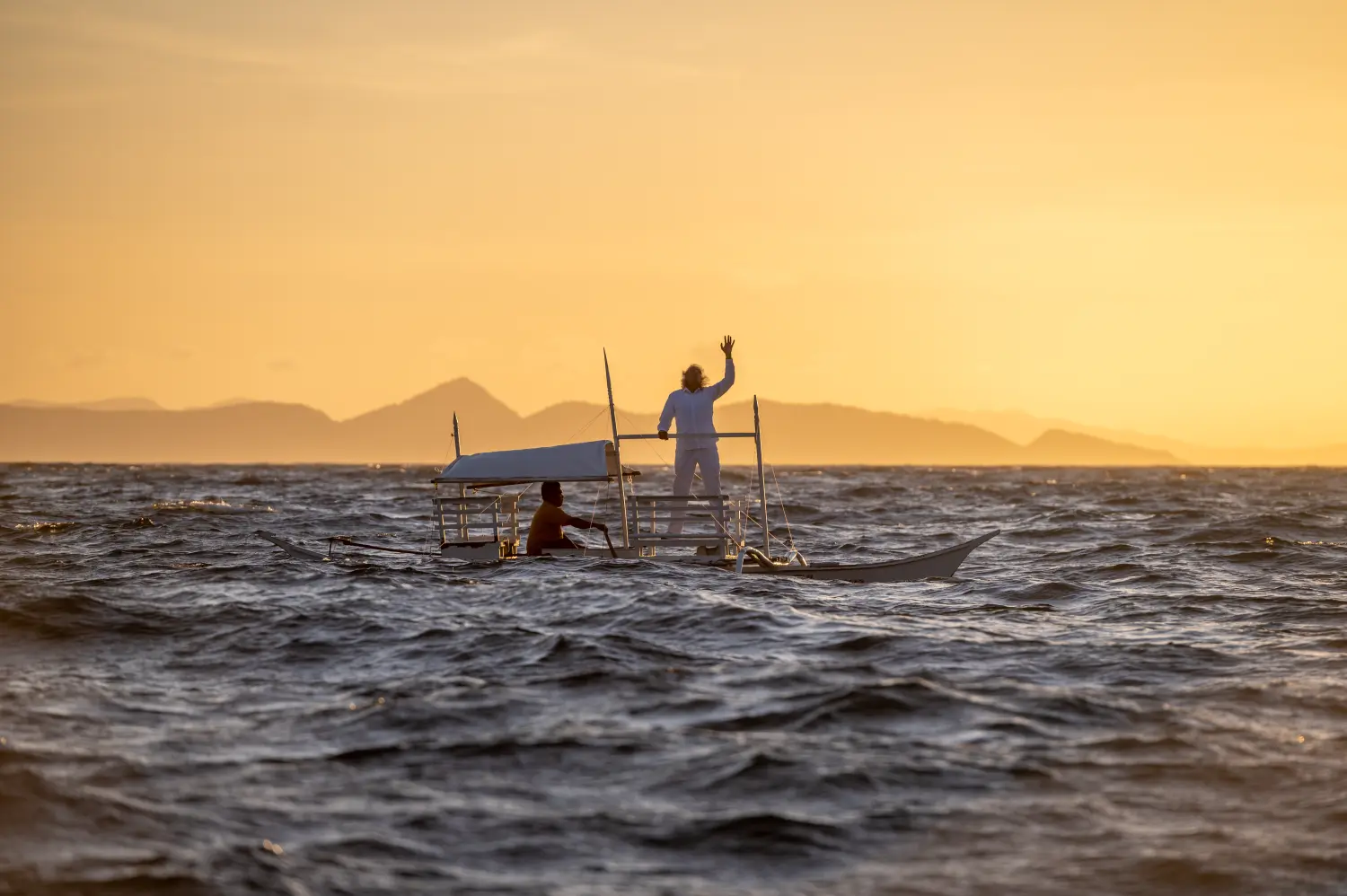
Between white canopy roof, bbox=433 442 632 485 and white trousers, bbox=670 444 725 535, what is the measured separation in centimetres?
108

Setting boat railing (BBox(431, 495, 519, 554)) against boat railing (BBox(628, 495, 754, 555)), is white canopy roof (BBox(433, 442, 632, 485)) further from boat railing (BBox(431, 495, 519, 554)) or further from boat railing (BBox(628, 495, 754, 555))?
boat railing (BBox(628, 495, 754, 555))

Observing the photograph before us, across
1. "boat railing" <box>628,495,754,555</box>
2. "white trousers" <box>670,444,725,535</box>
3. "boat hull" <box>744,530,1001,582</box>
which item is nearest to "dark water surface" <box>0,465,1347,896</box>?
"boat hull" <box>744,530,1001,582</box>

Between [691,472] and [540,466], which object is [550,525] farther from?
[691,472]

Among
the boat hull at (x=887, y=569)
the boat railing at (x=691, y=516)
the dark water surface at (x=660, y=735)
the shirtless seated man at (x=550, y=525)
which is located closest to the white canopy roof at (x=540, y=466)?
the shirtless seated man at (x=550, y=525)

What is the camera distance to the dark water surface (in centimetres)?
788

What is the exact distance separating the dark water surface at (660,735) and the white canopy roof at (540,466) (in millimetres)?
1570

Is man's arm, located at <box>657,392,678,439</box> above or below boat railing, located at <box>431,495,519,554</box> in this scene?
above

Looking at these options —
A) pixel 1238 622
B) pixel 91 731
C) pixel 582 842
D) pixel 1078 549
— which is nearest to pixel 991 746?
pixel 582 842

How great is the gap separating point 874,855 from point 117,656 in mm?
9869

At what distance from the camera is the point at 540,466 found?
20078 millimetres

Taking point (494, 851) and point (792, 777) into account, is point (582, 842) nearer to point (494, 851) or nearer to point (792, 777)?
point (494, 851)

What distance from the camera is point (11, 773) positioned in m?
9.60

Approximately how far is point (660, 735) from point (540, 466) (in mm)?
9842

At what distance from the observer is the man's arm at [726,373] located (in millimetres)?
20078
